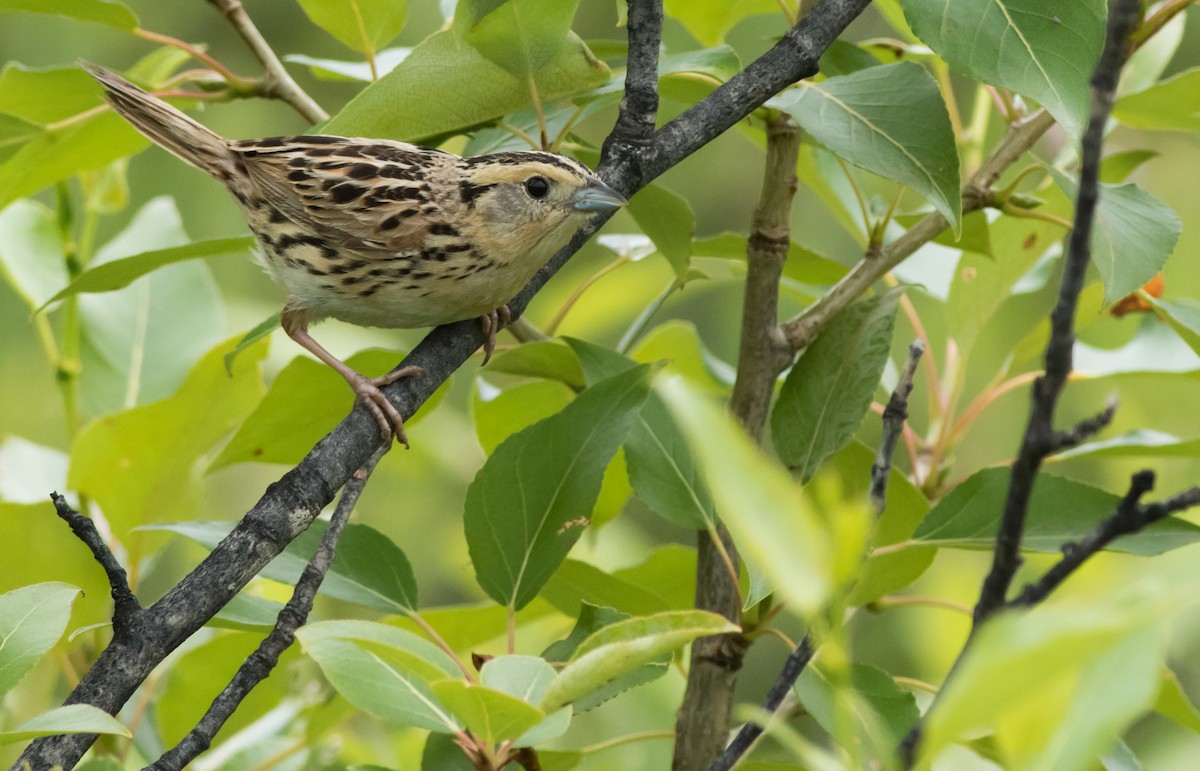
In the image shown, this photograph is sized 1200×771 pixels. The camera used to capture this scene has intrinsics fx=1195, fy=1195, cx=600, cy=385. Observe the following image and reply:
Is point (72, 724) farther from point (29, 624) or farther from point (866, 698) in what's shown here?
point (866, 698)

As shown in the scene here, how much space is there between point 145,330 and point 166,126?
523mm

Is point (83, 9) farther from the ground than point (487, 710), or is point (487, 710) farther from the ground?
point (83, 9)

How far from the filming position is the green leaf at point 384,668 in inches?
49.3

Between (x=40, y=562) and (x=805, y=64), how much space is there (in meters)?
1.71

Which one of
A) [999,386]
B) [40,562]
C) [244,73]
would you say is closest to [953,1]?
[999,386]

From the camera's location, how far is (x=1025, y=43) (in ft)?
5.90

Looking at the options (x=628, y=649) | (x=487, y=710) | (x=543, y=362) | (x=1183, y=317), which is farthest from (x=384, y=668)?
(x=1183, y=317)

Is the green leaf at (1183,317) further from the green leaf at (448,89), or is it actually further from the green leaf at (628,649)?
the green leaf at (628,649)

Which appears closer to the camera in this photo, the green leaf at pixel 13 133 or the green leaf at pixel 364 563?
the green leaf at pixel 364 563

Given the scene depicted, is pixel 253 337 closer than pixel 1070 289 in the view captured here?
No

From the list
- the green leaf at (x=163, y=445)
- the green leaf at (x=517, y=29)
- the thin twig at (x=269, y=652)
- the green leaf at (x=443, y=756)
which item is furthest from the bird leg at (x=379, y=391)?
the green leaf at (x=517, y=29)

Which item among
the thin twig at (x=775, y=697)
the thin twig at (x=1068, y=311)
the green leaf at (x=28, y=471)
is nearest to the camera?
the thin twig at (x=1068, y=311)

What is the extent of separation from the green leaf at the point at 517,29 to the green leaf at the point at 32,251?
4.63 feet

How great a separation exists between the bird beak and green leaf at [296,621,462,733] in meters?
0.87
